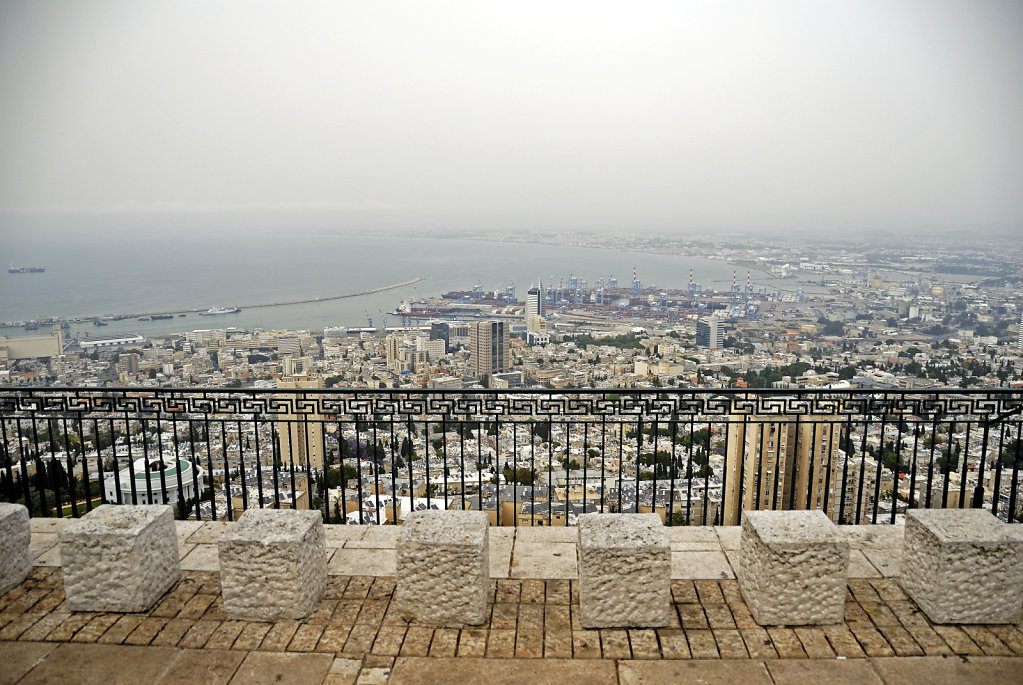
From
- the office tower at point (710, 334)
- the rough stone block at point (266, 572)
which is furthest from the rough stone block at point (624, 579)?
the office tower at point (710, 334)

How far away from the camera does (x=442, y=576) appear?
10.9 feet

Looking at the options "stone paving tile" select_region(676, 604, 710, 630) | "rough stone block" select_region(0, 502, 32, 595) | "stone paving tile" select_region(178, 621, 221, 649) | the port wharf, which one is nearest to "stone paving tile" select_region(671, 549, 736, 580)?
"stone paving tile" select_region(676, 604, 710, 630)

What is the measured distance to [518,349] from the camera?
698 inches

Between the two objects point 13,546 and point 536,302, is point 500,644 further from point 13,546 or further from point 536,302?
point 536,302

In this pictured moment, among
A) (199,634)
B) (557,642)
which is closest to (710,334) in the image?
(557,642)

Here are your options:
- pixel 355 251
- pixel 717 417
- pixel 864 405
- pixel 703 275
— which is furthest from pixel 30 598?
pixel 355 251

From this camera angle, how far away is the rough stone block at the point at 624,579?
3.23 meters

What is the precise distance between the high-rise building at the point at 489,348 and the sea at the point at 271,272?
6.13 m

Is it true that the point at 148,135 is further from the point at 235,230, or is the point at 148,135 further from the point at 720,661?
the point at 720,661

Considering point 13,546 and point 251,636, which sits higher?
point 13,546

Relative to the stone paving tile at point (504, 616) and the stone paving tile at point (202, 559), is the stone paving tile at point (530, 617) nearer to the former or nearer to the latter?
the stone paving tile at point (504, 616)

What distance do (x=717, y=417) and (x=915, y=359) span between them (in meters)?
10.5

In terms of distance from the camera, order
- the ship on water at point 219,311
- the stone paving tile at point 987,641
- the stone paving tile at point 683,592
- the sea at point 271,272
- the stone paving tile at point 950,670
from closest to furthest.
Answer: the stone paving tile at point 950,670 → the stone paving tile at point 987,641 → the stone paving tile at point 683,592 → the sea at point 271,272 → the ship on water at point 219,311

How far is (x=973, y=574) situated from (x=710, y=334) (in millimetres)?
15424
